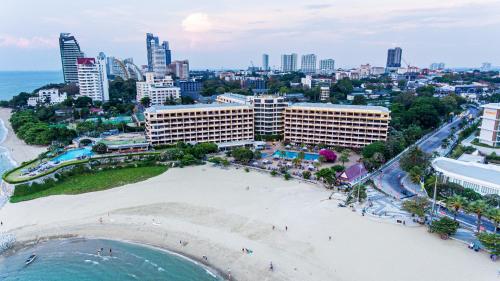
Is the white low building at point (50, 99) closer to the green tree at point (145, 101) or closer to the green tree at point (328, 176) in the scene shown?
the green tree at point (145, 101)

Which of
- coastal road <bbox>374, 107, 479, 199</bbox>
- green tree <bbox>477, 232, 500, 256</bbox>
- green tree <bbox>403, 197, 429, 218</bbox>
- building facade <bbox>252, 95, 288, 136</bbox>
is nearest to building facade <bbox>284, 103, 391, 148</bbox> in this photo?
building facade <bbox>252, 95, 288, 136</bbox>

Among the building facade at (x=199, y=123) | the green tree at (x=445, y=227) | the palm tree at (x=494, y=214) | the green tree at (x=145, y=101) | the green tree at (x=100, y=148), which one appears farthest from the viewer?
the green tree at (x=145, y=101)

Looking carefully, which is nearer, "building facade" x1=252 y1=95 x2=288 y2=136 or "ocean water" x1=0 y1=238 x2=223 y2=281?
"ocean water" x1=0 y1=238 x2=223 y2=281

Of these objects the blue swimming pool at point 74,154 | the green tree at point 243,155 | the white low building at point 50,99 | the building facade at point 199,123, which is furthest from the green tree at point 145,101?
the green tree at point 243,155

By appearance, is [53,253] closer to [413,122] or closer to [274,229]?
[274,229]

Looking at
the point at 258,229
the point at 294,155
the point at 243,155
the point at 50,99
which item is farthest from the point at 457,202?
the point at 50,99

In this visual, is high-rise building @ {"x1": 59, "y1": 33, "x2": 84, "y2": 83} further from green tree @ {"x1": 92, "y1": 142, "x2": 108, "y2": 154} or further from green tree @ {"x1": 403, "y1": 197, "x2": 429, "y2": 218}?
green tree @ {"x1": 403, "y1": 197, "x2": 429, "y2": 218}

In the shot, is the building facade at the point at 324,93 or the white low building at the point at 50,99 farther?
the building facade at the point at 324,93
